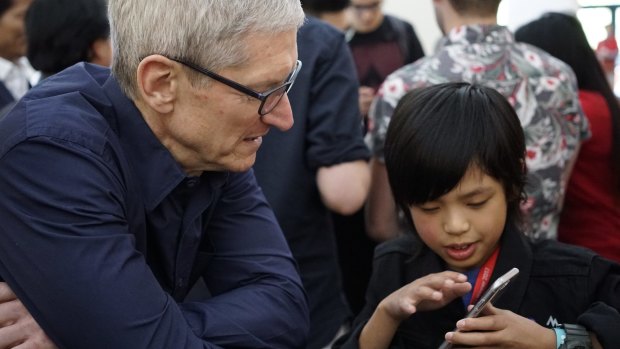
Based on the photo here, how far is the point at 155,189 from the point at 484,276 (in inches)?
34.3

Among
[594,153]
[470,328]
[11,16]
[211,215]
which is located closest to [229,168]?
[211,215]

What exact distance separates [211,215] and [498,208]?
0.70 metres

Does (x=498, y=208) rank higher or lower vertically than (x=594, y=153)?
higher

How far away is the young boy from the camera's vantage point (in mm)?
2387

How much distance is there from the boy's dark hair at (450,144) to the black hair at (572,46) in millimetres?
1259

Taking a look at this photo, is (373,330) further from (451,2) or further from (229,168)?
(451,2)

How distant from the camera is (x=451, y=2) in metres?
3.52

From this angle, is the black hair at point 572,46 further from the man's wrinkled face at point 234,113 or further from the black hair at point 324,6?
the man's wrinkled face at point 234,113

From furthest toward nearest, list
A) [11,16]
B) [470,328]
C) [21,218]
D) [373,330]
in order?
[11,16] → [373,330] → [470,328] → [21,218]

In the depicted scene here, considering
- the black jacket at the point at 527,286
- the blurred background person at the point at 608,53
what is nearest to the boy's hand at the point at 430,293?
the black jacket at the point at 527,286

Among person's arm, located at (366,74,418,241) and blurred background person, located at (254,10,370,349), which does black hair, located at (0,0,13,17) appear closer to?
blurred background person, located at (254,10,370,349)

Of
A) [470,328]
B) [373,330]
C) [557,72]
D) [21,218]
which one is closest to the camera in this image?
[21,218]

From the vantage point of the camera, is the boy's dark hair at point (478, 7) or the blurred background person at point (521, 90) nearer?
the blurred background person at point (521, 90)

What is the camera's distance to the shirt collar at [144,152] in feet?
7.07
